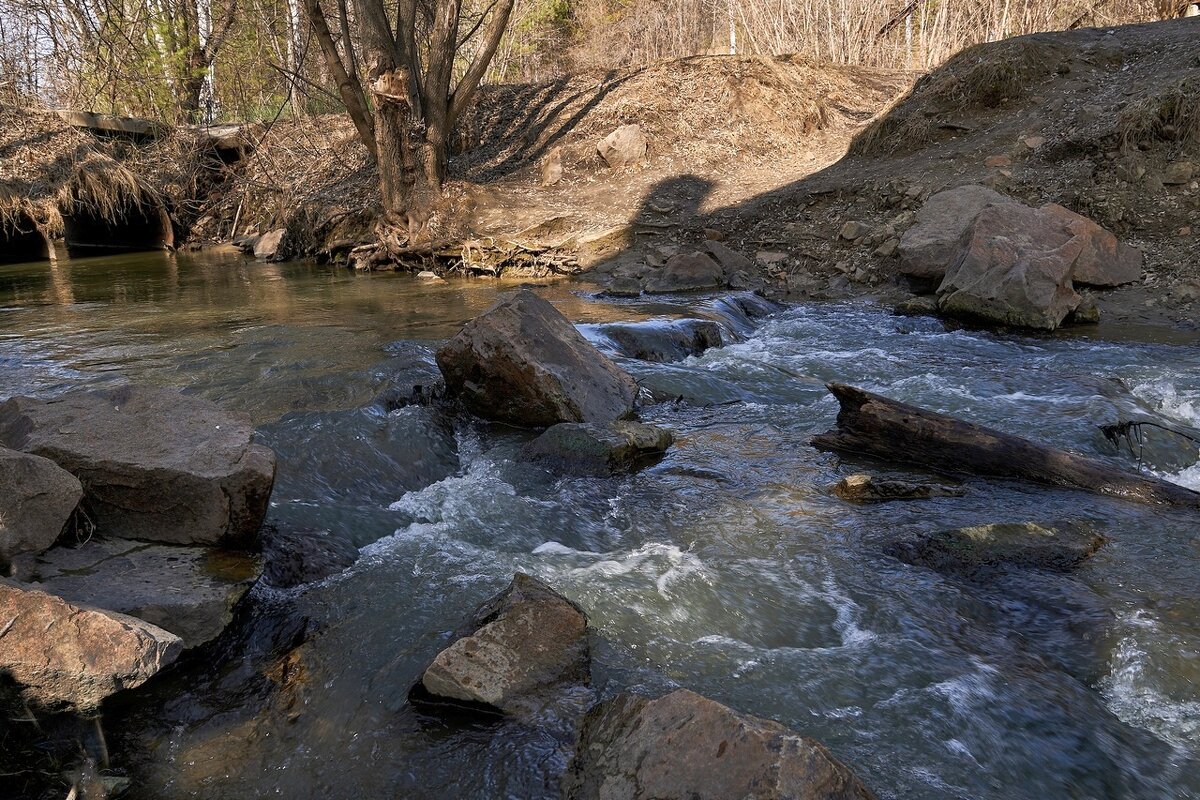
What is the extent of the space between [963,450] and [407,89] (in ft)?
30.2

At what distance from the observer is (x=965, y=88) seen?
11.7m

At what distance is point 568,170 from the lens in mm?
14078

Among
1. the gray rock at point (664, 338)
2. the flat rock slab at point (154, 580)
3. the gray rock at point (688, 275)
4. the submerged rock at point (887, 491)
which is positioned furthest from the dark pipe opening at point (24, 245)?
the submerged rock at point (887, 491)

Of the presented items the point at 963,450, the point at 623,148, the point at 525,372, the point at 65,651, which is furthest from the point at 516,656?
the point at 623,148

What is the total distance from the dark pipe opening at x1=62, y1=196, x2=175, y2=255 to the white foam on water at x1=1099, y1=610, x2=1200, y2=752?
16.2 metres

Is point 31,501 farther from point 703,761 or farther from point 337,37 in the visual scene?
point 337,37

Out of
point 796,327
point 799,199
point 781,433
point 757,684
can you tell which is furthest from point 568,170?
point 757,684

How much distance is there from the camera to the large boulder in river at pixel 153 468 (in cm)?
310

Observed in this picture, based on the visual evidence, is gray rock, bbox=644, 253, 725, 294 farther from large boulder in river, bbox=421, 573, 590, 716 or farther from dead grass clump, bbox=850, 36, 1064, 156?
large boulder in river, bbox=421, 573, 590, 716

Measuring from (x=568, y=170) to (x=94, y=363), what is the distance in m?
8.98

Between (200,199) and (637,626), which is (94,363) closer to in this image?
(637,626)

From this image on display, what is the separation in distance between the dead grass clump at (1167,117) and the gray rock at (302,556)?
30.3 ft

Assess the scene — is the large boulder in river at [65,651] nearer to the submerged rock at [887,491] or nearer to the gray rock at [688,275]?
the submerged rock at [887,491]

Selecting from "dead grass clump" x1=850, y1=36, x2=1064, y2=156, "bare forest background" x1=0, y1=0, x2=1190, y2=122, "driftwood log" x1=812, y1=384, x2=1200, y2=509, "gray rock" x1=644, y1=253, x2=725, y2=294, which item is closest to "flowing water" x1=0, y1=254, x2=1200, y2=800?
"driftwood log" x1=812, y1=384, x2=1200, y2=509
